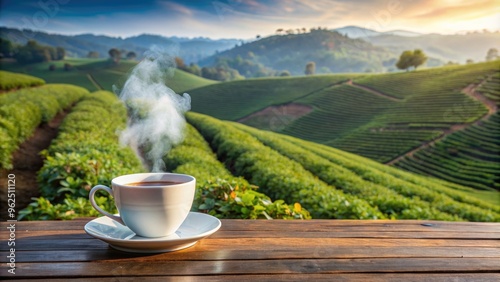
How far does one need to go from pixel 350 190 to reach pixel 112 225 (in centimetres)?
565

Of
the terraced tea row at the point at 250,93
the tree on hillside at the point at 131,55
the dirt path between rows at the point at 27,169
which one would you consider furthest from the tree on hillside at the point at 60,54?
the dirt path between rows at the point at 27,169

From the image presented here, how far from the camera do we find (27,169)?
5.75m

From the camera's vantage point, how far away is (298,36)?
75125 millimetres

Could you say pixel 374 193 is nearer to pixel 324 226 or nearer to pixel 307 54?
pixel 324 226

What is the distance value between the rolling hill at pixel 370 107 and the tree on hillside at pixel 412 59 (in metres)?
5.89

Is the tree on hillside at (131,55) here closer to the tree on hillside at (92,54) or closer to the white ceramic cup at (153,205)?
the tree on hillside at (92,54)

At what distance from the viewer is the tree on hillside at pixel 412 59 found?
43.4m

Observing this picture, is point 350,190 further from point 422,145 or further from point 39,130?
point 422,145

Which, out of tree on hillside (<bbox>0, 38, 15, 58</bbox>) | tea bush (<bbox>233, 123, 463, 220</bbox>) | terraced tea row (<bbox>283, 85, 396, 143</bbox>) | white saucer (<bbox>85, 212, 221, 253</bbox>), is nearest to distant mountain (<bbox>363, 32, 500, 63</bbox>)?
terraced tea row (<bbox>283, 85, 396, 143</bbox>)

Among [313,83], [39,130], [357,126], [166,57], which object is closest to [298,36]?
[313,83]

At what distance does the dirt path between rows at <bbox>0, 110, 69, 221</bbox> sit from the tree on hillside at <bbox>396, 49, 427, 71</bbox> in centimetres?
4204

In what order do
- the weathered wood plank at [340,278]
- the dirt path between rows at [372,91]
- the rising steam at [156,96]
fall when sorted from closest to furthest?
1. the weathered wood plank at [340,278]
2. the rising steam at [156,96]
3. the dirt path between rows at [372,91]

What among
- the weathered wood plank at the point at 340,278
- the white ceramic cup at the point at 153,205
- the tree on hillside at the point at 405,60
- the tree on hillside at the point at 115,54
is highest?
the tree on hillside at the point at 405,60

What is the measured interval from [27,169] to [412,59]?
44619 mm
